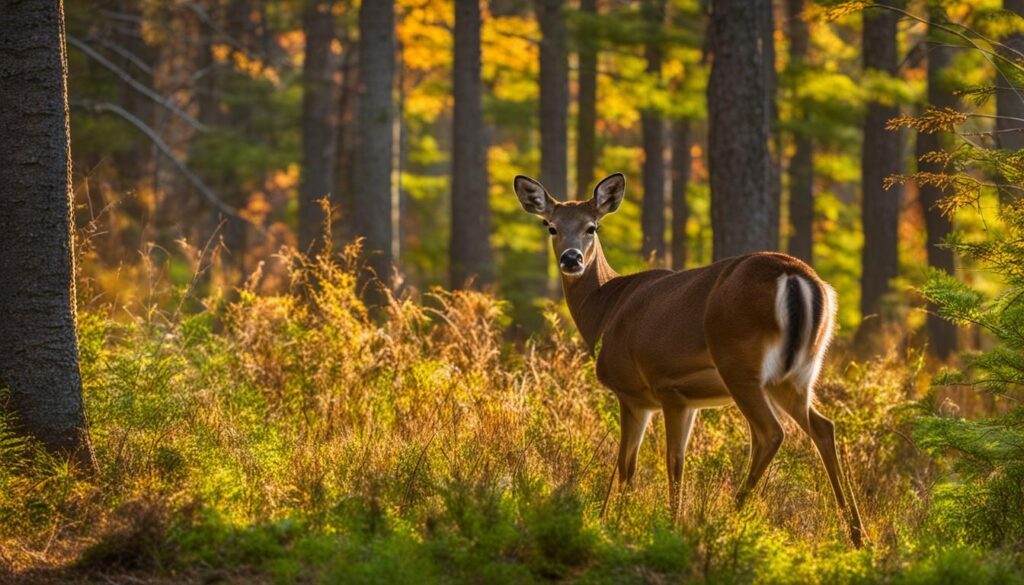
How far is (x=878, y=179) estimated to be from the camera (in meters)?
19.0

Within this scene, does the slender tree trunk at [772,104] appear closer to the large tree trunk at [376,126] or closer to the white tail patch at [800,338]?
the large tree trunk at [376,126]

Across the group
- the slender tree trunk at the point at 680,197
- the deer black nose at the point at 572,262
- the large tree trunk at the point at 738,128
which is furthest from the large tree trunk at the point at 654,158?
the deer black nose at the point at 572,262

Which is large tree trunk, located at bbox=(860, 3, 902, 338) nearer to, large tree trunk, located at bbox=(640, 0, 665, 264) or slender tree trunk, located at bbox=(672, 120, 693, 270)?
large tree trunk, located at bbox=(640, 0, 665, 264)

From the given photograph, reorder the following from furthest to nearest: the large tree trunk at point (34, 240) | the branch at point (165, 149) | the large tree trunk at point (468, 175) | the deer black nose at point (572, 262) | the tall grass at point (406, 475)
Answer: the large tree trunk at point (468, 175)
the branch at point (165, 149)
the deer black nose at point (572, 262)
the large tree trunk at point (34, 240)
the tall grass at point (406, 475)

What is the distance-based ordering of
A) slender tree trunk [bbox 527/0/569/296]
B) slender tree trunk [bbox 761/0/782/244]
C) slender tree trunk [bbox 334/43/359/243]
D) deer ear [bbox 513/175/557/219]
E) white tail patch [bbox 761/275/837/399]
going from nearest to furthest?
white tail patch [bbox 761/275/837/399] → deer ear [bbox 513/175/557/219] → slender tree trunk [bbox 761/0/782/244] → slender tree trunk [bbox 527/0/569/296] → slender tree trunk [bbox 334/43/359/243]

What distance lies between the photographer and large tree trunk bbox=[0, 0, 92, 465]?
700 centimetres

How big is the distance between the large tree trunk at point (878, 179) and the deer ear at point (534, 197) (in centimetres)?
983

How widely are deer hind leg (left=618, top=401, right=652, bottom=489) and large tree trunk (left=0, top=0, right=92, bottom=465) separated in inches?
126

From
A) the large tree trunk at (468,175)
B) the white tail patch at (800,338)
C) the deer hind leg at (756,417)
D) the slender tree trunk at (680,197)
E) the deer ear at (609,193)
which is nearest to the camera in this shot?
the white tail patch at (800,338)

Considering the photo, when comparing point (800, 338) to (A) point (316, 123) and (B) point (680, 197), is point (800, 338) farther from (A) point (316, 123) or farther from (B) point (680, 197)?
(A) point (316, 123)

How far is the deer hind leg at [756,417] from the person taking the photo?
6734 millimetres

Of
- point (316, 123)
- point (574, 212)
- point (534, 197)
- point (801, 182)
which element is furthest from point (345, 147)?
point (574, 212)

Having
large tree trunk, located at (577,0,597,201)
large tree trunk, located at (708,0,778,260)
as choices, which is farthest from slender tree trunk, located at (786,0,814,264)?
large tree trunk, located at (708,0,778,260)

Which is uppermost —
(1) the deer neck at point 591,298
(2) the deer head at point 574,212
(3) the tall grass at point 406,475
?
(2) the deer head at point 574,212
